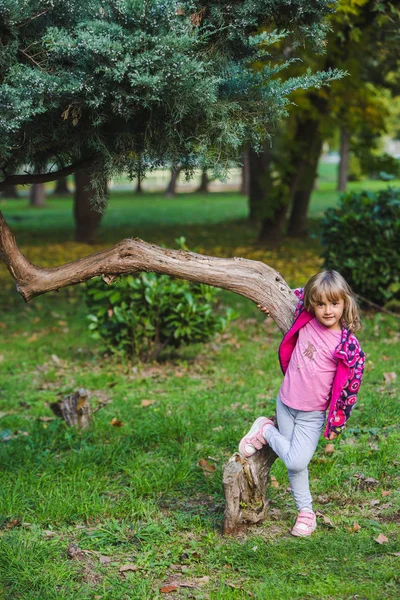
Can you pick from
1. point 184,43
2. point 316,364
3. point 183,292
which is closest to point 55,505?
point 316,364

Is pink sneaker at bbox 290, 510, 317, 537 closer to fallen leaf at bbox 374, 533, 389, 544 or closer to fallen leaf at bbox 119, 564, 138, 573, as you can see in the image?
fallen leaf at bbox 374, 533, 389, 544

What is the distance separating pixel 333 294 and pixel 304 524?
1252 mm

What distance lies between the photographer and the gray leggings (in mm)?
3920

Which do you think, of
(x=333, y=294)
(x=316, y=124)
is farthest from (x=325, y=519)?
(x=316, y=124)

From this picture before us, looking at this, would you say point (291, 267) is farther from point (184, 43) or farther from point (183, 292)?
point (184, 43)

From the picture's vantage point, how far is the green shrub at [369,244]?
9148mm

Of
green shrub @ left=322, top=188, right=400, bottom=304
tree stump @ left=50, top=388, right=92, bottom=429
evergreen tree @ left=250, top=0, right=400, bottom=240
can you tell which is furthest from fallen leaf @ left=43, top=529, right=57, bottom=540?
evergreen tree @ left=250, top=0, right=400, bottom=240

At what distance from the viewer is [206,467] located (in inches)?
193

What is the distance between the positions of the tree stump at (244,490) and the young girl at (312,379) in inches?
2.4

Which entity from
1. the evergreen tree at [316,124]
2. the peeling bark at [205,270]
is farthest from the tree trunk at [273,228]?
the peeling bark at [205,270]

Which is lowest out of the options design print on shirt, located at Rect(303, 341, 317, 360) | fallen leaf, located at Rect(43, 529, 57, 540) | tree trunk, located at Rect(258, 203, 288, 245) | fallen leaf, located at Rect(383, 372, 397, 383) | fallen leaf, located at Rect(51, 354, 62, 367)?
fallen leaf, located at Rect(51, 354, 62, 367)

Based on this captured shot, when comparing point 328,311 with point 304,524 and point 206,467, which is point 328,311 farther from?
point 206,467

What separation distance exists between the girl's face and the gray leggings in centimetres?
49

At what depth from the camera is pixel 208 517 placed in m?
4.30
